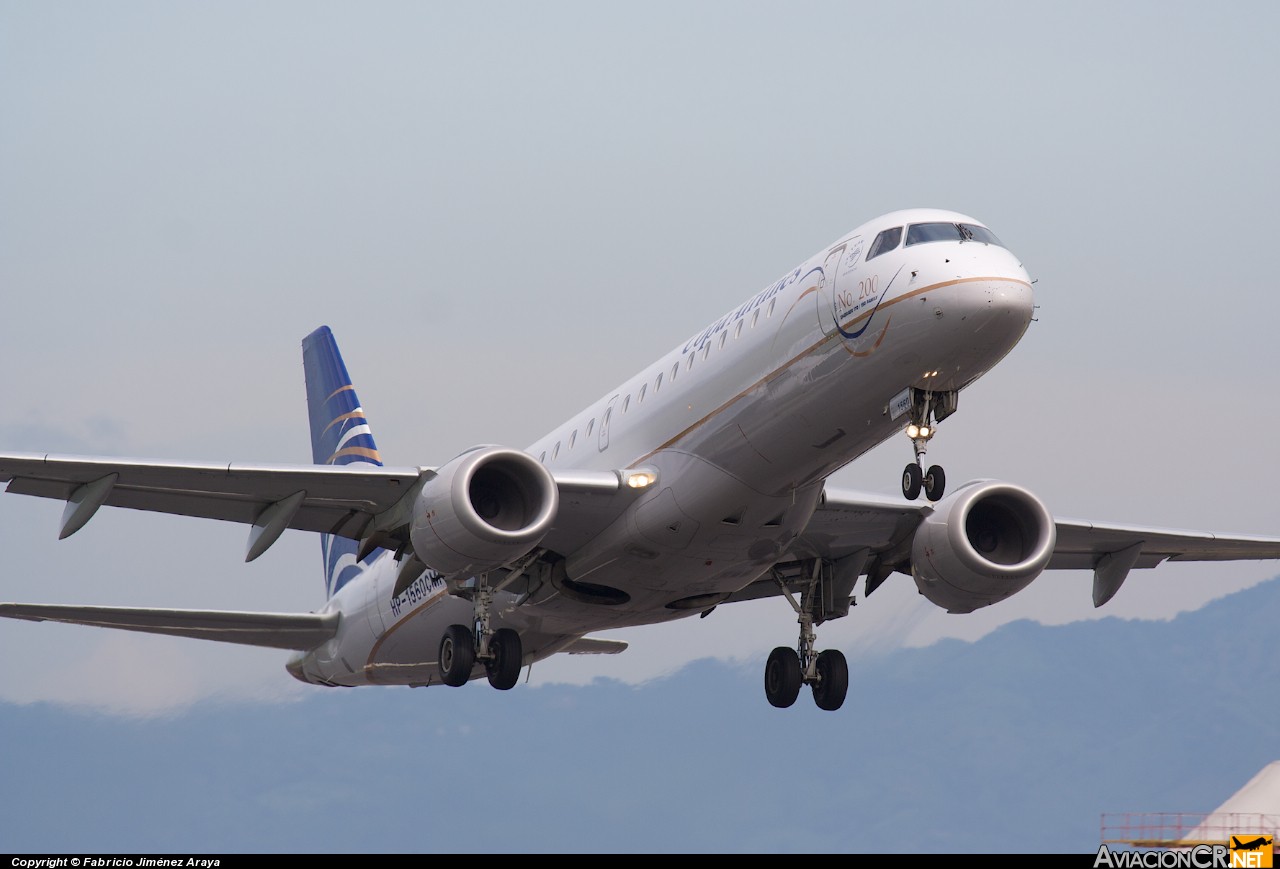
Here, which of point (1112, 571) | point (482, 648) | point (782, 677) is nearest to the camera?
point (482, 648)

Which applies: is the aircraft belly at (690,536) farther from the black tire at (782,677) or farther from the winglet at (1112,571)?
the winglet at (1112,571)

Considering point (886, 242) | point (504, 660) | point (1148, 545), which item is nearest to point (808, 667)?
point (504, 660)

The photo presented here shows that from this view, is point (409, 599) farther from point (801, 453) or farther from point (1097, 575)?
point (1097, 575)

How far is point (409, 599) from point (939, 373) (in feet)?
38.8

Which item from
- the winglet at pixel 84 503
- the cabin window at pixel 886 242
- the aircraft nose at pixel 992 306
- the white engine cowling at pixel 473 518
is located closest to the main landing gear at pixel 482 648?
the white engine cowling at pixel 473 518

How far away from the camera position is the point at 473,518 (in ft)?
79.2

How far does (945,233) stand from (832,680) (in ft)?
31.3

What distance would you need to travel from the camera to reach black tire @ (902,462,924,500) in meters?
23.0

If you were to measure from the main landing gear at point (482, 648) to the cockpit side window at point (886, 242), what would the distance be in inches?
321

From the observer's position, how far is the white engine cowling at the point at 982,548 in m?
27.4

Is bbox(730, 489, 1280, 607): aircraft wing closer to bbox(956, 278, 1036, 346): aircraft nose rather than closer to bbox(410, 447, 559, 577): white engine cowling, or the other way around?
bbox(410, 447, 559, 577): white engine cowling

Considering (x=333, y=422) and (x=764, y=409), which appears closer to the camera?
(x=764, y=409)

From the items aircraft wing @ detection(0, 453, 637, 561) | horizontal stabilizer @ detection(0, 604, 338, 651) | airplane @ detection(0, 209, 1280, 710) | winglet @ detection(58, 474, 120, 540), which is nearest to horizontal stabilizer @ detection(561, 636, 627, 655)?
airplane @ detection(0, 209, 1280, 710)

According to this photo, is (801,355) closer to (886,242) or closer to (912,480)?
(886,242)
